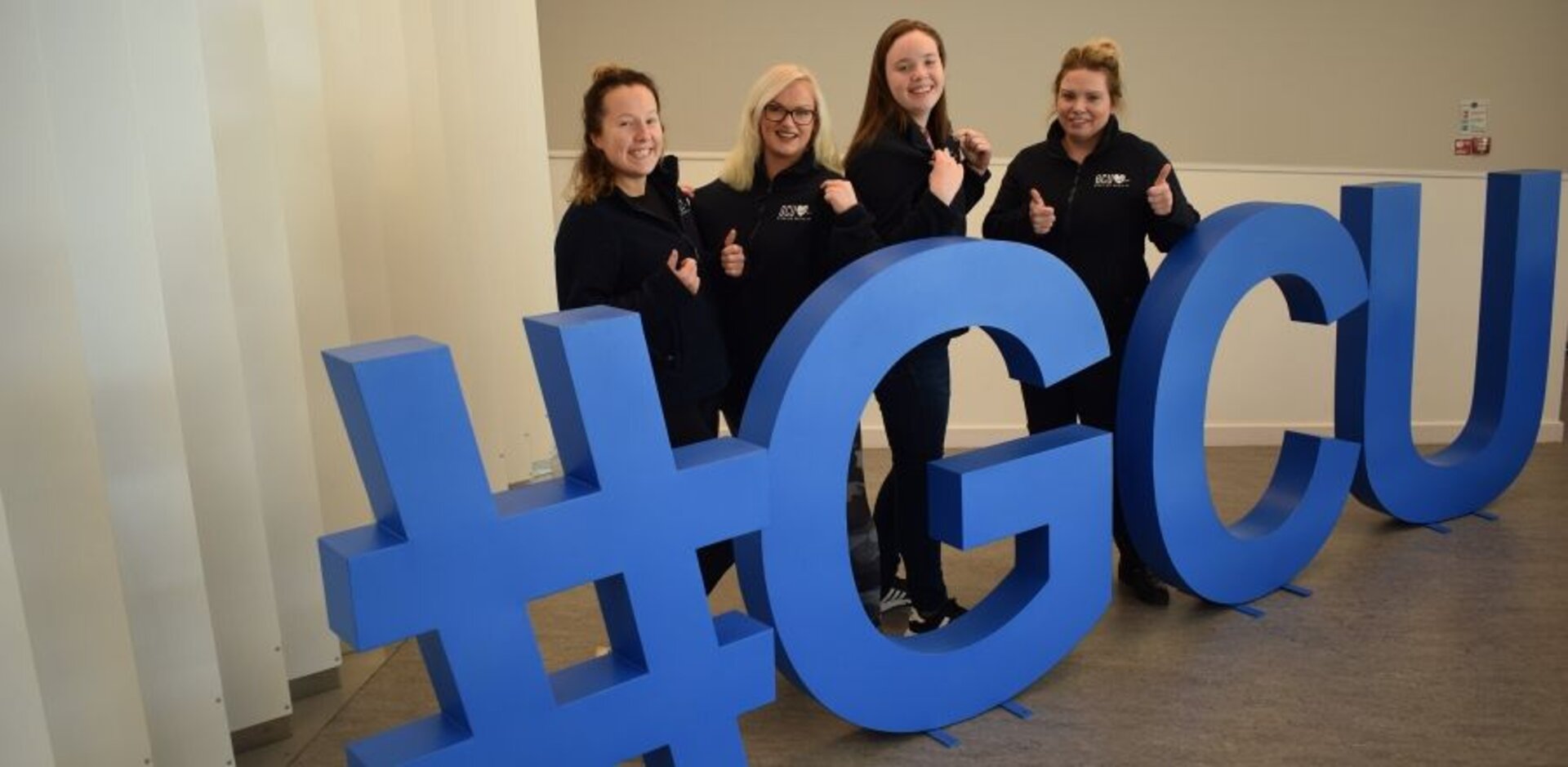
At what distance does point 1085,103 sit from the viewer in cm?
280

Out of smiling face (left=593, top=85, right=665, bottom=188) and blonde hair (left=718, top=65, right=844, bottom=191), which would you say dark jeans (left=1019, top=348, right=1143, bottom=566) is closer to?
blonde hair (left=718, top=65, right=844, bottom=191)

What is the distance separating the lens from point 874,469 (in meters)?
4.36

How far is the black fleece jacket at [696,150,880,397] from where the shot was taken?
8.21ft

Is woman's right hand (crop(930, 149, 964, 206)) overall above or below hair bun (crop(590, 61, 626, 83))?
below

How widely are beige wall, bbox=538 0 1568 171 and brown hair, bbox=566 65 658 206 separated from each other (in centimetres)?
287

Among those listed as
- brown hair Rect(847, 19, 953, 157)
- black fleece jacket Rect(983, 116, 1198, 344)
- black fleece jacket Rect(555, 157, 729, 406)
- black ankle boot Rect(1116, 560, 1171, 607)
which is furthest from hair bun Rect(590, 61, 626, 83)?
black ankle boot Rect(1116, 560, 1171, 607)

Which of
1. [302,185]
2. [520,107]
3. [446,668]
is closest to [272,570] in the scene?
[302,185]

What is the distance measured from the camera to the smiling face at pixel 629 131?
2.28 m

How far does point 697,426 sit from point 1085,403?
1.00 metres

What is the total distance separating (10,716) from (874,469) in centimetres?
299

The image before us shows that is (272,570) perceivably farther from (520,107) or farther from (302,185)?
(520,107)

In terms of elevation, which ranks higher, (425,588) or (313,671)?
(425,588)

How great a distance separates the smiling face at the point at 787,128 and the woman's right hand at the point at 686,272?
344 mm

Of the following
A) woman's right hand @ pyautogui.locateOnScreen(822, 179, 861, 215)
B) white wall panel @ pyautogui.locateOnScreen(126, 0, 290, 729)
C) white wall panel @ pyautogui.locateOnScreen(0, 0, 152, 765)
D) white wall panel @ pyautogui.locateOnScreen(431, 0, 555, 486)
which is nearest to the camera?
white wall panel @ pyautogui.locateOnScreen(0, 0, 152, 765)
